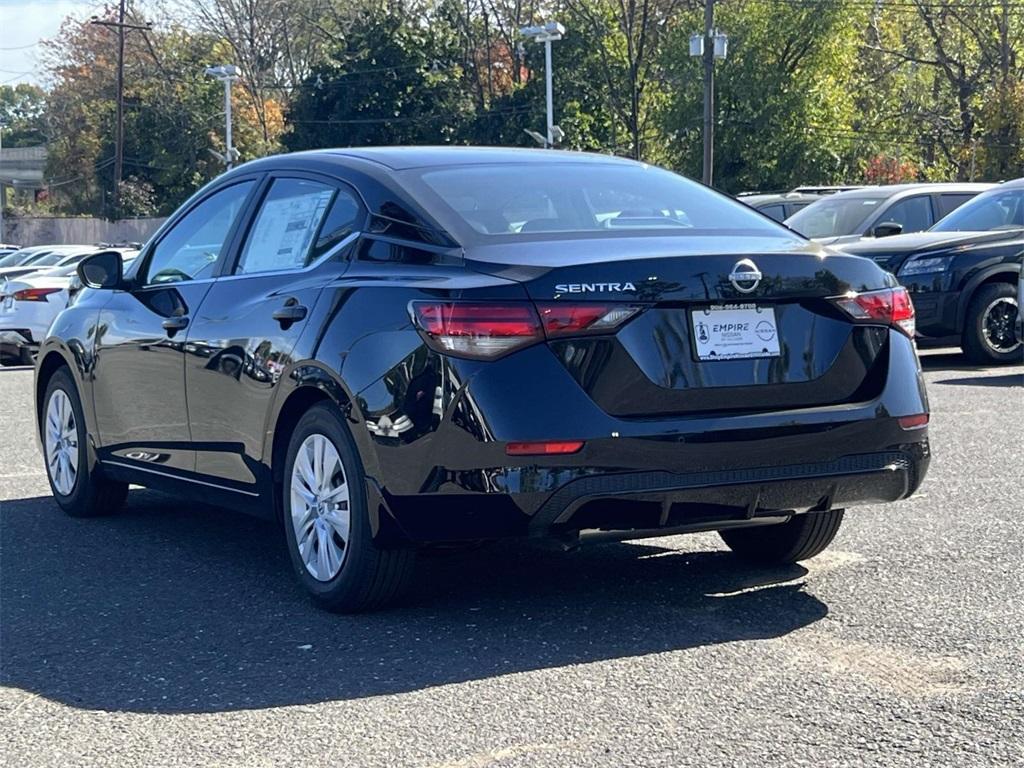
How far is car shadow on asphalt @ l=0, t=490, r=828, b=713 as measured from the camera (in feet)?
14.9

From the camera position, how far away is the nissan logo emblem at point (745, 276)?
4.83 metres

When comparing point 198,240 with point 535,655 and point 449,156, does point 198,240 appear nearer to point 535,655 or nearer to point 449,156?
point 449,156

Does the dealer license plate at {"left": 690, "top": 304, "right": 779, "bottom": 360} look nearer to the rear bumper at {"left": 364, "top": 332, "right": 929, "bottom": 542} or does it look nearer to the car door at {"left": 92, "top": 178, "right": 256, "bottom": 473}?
the rear bumper at {"left": 364, "top": 332, "right": 929, "bottom": 542}

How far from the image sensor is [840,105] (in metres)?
47.6

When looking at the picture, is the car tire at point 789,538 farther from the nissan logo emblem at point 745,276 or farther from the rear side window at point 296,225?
the rear side window at point 296,225

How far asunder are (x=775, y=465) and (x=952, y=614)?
2.63ft

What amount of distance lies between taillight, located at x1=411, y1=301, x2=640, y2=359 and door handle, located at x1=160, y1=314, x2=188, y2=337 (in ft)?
6.10

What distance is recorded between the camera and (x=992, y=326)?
14.2 meters

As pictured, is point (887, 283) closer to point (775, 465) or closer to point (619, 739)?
point (775, 465)

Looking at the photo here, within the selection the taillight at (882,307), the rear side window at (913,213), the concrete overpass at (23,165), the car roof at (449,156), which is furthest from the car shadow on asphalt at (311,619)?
the concrete overpass at (23,165)

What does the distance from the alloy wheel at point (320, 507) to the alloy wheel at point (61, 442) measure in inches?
92.3

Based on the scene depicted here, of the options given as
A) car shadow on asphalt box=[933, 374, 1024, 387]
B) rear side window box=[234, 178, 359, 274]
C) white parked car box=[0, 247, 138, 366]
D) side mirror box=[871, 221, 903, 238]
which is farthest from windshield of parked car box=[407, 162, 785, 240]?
white parked car box=[0, 247, 138, 366]

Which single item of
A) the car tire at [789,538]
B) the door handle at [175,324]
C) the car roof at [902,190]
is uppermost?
the car roof at [902,190]

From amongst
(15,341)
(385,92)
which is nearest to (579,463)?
(15,341)
